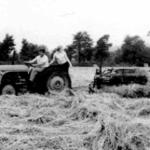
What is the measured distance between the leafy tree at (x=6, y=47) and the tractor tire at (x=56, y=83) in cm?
4706

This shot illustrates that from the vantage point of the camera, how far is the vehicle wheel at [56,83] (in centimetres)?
1046

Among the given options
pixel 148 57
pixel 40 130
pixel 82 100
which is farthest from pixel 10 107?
pixel 148 57

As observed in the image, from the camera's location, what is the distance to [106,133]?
180 inches

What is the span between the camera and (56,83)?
10.6 meters

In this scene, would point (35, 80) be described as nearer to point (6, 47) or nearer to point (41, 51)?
point (41, 51)

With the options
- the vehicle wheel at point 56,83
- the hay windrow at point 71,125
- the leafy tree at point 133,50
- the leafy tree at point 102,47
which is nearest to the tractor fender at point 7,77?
the hay windrow at point 71,125

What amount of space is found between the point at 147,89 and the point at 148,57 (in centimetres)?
8026

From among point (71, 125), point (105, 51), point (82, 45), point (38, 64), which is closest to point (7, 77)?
point (38, 64)

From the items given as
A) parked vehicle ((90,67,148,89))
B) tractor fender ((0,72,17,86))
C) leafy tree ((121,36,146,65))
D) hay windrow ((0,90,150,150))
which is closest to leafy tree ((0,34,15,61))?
leafy tree ((121,36,146,65))

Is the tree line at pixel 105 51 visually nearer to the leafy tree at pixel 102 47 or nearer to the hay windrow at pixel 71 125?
the leafy tree at pixel 102 47

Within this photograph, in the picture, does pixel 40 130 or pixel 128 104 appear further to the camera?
pixel 128 104

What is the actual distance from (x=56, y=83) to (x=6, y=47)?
52575 millimetres

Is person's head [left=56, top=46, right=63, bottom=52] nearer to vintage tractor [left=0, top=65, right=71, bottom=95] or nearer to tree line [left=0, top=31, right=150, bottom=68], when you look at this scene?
vintage tractor [left=0, top=65, right=71, bottom=95]

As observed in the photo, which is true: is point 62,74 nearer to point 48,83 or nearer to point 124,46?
point 48,83
